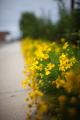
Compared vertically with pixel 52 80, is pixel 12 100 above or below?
below

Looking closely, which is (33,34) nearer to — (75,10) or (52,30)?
(52,30)

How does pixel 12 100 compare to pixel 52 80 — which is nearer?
pixel 52 80

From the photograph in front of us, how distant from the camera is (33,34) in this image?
818 inches

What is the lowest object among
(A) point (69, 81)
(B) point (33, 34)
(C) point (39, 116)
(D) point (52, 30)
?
(B) point (33, 34)

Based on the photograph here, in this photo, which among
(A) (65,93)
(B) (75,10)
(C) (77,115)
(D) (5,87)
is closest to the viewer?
(C) (77,115)

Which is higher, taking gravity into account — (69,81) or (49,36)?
(69,81)

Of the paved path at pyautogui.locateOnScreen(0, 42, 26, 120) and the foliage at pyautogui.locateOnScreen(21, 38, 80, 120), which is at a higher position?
the foliage at pyautogui.locateOnScreen(21, 38, 80, 120)

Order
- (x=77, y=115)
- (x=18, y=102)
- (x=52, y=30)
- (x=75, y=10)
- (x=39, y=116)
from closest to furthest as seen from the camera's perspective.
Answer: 1. (x=77, y=115)
2. (x=39, y=116)
3. (x=18, y=102)
4. (x=75, y=10)
5. (x=52, y=30)

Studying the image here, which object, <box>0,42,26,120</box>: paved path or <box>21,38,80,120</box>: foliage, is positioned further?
<box>0,42,26,120</box>: paved path

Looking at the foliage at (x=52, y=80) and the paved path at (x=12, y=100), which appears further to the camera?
the paved path at (x=12, y=100)

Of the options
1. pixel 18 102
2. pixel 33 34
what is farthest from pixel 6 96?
pixel 33 34

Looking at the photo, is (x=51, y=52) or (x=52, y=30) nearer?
(x=51, y=52)

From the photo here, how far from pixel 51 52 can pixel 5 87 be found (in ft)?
4.92

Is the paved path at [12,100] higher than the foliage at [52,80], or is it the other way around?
the foliage at [52,80]
